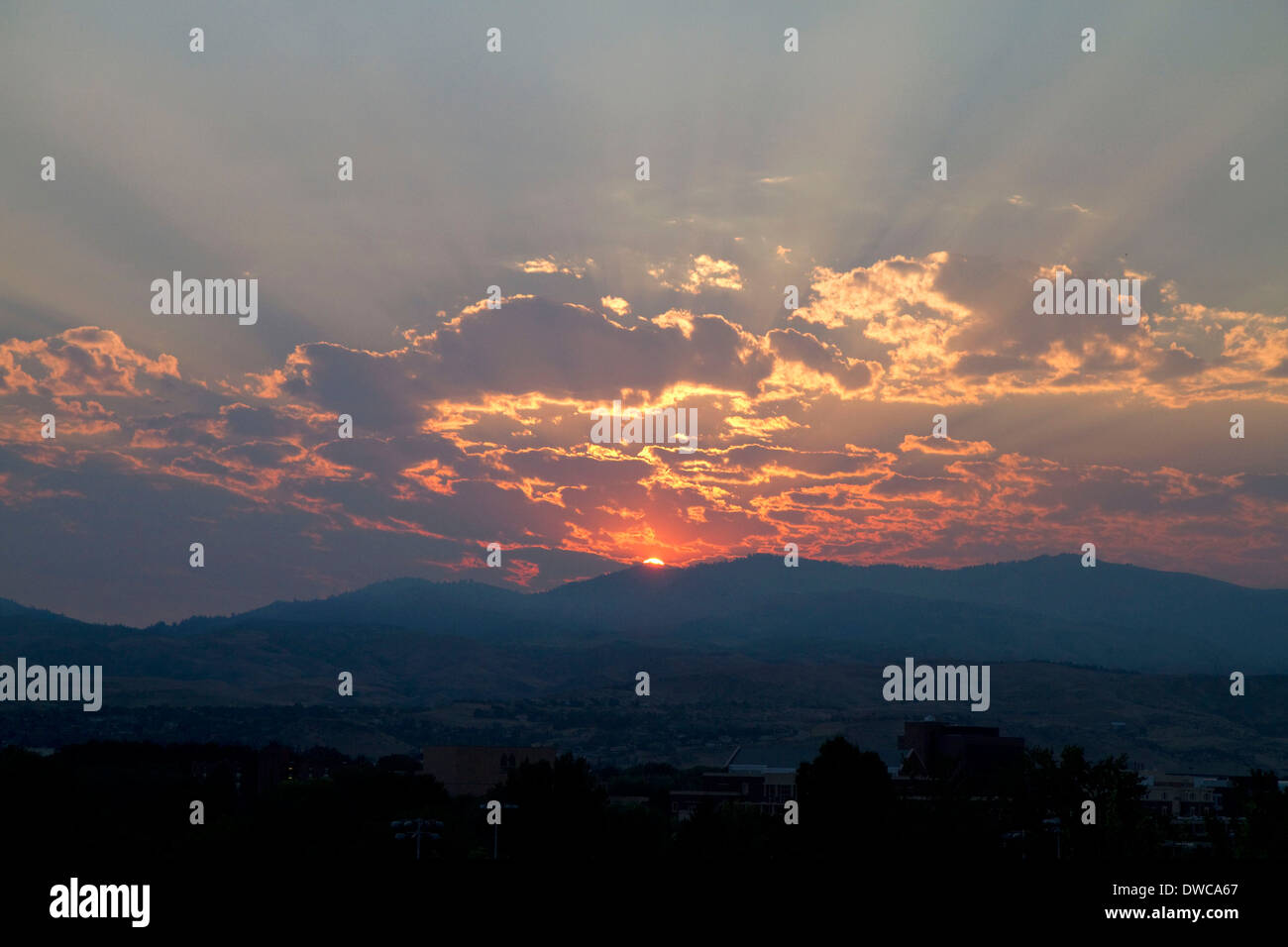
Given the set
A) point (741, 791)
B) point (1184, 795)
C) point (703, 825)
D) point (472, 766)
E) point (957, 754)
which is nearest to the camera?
point (703, 825)

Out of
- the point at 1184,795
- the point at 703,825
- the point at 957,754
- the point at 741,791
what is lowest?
the point at 1184,795

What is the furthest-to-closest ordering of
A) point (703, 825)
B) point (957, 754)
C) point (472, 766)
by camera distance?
Result: point (472, 766) < point (957, 754) < point (703, 825)

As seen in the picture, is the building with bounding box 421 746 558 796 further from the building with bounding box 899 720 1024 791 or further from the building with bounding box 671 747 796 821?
the building with bounding box 899 720 1024 791

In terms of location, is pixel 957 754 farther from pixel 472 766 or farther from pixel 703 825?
pixel 703 825

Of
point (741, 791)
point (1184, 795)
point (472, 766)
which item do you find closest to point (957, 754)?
point (741, 791)

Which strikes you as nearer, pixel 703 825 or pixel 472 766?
pixel 703 825

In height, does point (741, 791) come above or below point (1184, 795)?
above

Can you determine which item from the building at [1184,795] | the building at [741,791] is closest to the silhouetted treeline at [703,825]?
the building at [741,791]

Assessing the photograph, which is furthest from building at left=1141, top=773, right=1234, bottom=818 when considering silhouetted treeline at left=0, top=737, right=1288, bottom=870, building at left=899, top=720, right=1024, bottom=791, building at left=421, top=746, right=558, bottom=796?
building at left=421, top=746, right=558, bottom=796
